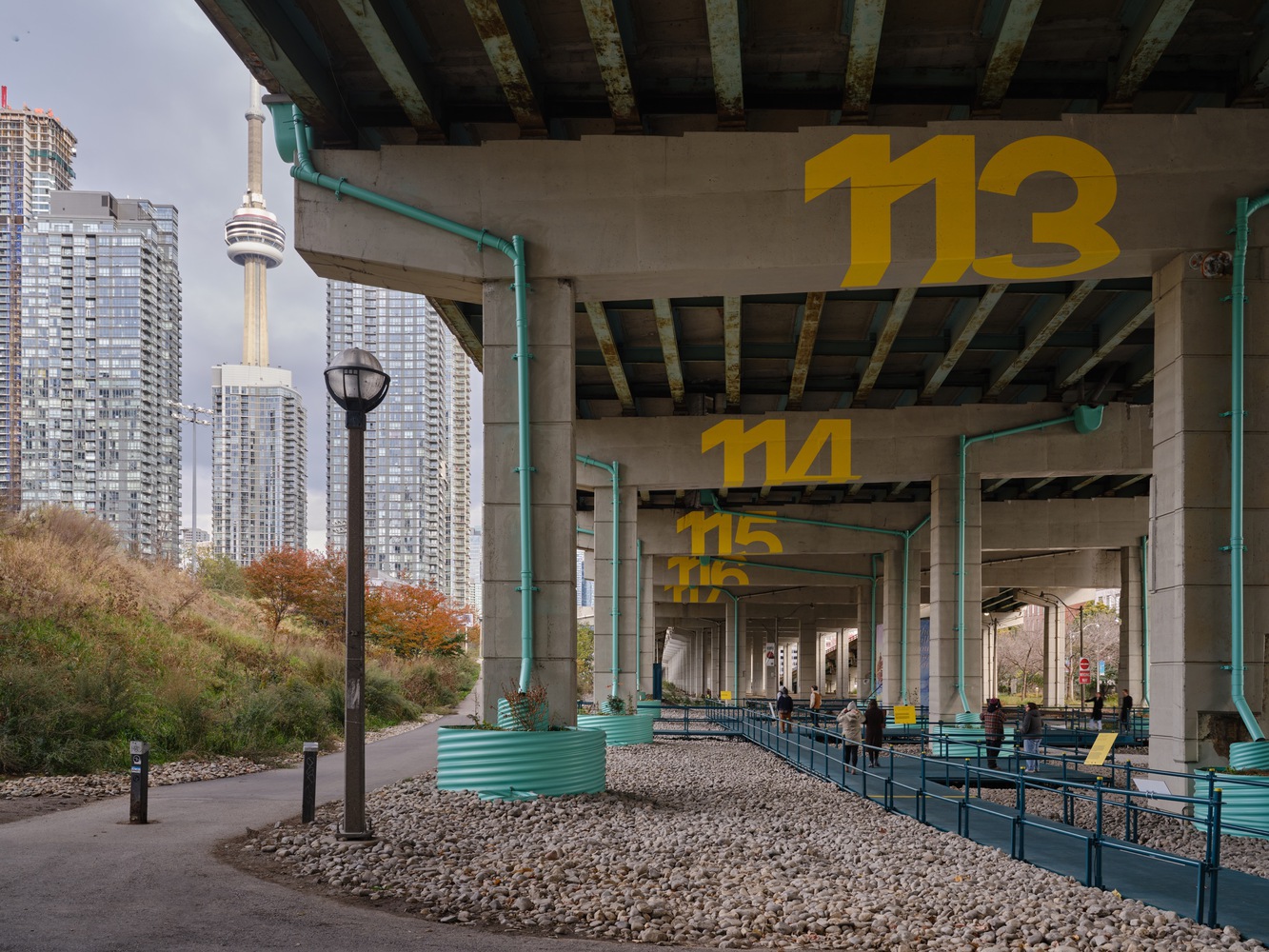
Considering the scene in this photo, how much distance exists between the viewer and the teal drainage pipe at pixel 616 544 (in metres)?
28.8

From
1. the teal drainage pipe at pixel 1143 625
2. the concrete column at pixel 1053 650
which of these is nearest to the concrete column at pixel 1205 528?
the teal drainage pipe at pixel 1143 625

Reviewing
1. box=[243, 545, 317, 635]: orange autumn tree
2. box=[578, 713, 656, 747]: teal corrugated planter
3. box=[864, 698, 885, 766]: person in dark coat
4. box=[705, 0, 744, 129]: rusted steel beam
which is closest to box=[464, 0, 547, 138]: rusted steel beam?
box=[705, 0, 744, 129]: rusted steel beam

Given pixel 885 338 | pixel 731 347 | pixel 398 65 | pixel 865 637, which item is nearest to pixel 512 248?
pixel 398 65

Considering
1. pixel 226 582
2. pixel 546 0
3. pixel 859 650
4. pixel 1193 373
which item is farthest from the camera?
pixel 859 650

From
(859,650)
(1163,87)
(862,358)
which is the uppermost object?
(1163,87)

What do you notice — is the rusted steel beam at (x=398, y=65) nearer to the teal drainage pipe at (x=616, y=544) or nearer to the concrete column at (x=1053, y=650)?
the teal drainage pipe at (x=616, y=544)

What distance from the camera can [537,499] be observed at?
14.4 meters

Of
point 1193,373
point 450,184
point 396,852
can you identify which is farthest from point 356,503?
point 1193,373

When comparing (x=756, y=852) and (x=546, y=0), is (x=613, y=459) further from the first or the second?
(x=756, y=852)

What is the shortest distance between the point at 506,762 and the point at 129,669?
10502 millimetres

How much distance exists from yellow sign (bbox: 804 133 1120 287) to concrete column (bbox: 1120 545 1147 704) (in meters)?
31.3

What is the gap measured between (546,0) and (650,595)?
32193 mm

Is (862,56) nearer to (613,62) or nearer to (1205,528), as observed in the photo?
(613,62)

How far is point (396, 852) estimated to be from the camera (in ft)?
29.9
